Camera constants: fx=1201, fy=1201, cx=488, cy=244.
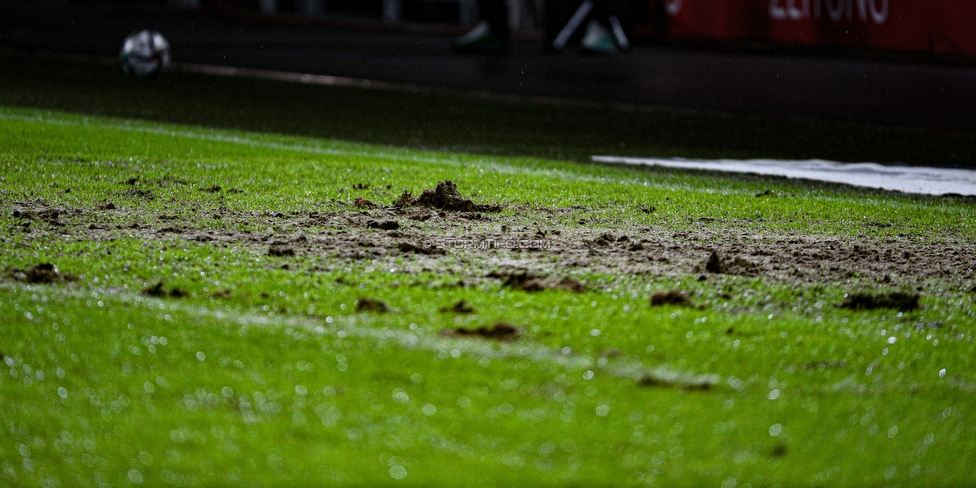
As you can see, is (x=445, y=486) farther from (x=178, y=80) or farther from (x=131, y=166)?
(x=178, y=80)

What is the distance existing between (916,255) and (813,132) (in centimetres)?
463

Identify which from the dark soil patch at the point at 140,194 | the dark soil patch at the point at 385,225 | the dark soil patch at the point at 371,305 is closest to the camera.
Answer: the dark soil patch at the point at 371,305

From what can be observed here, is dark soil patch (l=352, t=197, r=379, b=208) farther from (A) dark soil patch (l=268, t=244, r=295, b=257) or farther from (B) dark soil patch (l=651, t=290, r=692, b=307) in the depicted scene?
(B) dark soil patch (l=651, t=290, r=692, b=307)

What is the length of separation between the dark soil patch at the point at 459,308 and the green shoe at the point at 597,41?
1224 cm

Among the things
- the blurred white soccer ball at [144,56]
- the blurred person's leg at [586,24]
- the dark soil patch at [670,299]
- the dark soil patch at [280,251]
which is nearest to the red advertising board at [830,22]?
the blurred person's leg at [586,24]

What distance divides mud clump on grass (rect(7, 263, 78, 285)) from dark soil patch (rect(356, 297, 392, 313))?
0.98 metres

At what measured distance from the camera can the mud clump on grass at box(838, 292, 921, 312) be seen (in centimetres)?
386

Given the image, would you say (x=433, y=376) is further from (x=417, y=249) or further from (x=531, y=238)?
(x=531, y=238)

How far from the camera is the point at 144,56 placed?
11.7 m

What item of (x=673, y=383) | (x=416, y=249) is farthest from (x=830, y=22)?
(x=673, y=383)

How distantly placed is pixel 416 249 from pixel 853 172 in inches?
150

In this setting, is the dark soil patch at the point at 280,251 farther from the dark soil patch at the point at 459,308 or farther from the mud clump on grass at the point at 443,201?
the mud clump on grass at the point at 443,201

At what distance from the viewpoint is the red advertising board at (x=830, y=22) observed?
12984 mm

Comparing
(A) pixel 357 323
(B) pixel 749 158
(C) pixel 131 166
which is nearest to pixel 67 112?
(C) pixel 131 166
